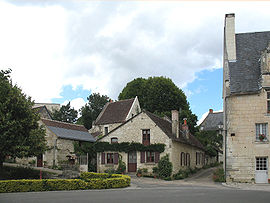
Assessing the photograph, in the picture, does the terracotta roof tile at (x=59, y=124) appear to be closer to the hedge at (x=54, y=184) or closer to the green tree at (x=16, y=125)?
the green tree at (x=16, y=125)

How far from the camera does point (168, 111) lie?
47094 millimetres

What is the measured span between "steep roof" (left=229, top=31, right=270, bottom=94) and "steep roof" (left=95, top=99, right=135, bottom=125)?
20.5 meters

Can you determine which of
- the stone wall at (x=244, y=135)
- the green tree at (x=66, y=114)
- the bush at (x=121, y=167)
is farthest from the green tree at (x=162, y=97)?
the stone wall at (x=244, y=135)

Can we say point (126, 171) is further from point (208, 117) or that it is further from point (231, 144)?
point (208, 117)

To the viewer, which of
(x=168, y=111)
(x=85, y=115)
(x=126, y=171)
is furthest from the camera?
(x=85, y=115)

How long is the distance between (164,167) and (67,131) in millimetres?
12571

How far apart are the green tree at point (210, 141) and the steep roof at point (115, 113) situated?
1073 centimetres

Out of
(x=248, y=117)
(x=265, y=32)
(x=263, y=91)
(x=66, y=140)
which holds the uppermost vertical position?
(x=265, y=32)

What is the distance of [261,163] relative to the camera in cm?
2178

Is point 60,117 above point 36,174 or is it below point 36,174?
above

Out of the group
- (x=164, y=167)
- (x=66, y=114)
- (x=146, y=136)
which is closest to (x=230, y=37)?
(x=146, y=136)

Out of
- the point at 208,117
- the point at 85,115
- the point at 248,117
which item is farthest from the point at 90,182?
the point at 208,117

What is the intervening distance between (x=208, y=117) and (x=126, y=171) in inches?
1363

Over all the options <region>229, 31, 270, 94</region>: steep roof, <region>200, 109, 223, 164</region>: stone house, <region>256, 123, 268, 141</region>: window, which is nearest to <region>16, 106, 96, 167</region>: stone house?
<region>229, 31, 270, 94</region>: steep roof
